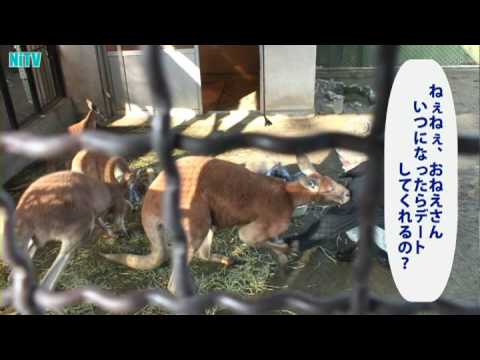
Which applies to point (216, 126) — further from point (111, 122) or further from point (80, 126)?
point (80, 126)

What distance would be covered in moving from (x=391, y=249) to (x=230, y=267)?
1.89 m

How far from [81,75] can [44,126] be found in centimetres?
81

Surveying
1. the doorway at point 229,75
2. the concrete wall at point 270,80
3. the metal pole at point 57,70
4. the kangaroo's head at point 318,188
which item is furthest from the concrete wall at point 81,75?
the kangaroo's head at point 318,188

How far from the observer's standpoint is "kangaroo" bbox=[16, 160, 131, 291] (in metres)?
2.23

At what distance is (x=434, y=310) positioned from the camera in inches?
21.8

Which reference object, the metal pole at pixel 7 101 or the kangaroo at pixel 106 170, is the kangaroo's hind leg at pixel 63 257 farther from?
the metal pole at pixel 7 101

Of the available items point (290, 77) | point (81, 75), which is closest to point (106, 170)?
point (81, 75)

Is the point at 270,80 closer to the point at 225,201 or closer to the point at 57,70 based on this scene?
the point at 57,70

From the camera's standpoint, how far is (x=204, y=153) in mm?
506

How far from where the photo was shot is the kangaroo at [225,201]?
2.43m

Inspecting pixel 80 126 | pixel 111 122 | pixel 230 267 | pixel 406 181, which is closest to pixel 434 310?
pixel 406 181

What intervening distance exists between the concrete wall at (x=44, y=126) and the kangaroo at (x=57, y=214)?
4.50 feet

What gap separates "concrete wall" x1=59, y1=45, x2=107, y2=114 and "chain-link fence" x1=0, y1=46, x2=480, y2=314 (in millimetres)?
4609

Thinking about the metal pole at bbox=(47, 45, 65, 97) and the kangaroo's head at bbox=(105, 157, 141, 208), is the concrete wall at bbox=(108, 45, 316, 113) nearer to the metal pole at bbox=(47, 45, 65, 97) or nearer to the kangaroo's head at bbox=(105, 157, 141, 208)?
the metal pole at bbox=(47, 45, 65, 97)
